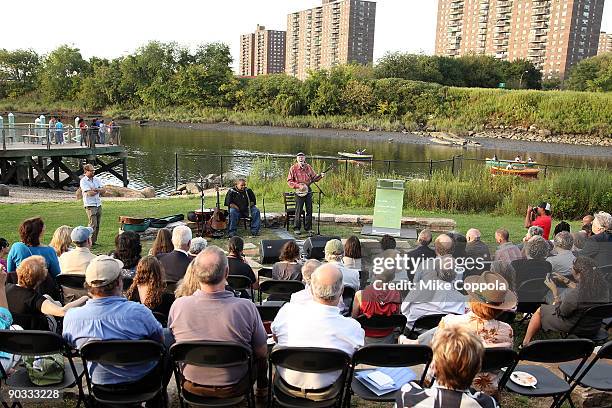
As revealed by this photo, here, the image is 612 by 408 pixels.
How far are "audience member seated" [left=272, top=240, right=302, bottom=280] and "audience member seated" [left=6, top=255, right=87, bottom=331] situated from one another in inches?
85.4

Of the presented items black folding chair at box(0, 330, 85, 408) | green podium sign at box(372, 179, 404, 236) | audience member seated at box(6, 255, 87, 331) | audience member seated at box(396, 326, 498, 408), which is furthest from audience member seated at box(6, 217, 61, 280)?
green podium sign at box(372, 179, 404, 236)

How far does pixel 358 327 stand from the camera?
3.35 meters

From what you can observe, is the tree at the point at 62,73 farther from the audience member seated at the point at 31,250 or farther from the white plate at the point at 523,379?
the white plate at the point at 523,379

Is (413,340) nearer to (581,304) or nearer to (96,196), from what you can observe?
(581,304)

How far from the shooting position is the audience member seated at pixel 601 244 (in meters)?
6.28

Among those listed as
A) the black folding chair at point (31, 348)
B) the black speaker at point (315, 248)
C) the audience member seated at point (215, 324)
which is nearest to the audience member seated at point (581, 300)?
the audience member seated at point (215, 324)

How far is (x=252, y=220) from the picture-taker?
34.0 ft

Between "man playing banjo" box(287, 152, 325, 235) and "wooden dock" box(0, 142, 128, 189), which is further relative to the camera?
"wooden dock" box(0, 142, 128, 189)

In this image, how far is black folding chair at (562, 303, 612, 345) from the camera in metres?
4.37

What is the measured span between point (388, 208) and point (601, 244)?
4.56 m

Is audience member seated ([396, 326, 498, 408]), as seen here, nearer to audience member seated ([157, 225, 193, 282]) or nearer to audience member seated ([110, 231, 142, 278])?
audience member seated ([157, 225, 193, 282])

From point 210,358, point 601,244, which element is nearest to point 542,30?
point 601,244

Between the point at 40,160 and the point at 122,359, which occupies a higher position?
the point at 122,359

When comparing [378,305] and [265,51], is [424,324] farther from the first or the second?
[265,51]
